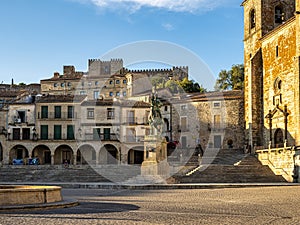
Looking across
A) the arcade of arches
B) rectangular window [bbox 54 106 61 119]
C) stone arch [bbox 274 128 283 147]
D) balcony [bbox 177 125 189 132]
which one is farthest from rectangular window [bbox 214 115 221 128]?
rectangular window [bbox 54 106 61 119]

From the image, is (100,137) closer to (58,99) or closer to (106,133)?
(106,133)

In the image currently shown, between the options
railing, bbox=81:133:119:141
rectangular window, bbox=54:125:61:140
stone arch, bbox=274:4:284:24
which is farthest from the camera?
railing, bbox=81:133:119:141

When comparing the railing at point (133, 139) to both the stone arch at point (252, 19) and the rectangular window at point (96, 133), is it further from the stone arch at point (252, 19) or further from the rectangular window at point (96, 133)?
the stone arch at point (252, 19)

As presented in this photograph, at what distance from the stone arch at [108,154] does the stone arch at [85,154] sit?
795 mm

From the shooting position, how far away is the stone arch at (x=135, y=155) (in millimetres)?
49844

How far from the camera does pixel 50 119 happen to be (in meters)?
49.1

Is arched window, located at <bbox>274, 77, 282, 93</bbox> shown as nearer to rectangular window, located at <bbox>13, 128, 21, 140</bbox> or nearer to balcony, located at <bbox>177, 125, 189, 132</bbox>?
balcony, located at <bbox>177, 125, 189, 132</bbox>

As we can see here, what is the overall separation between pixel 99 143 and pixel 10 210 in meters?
36.9

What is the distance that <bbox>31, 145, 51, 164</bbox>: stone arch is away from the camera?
50062 mm

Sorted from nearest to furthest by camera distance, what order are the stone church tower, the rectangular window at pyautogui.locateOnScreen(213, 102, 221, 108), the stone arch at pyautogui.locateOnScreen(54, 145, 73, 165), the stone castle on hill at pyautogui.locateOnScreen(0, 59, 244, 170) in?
the stone church tower, the stone castle on hill at pyautogui.locateOnScreen(0, 59, 244, 170), the rectangular window at pyautogui.locateOnScreen(213, 102, 221, 108), the stone arch at pyautogui.locateOnScreen(54, 145, 73, 165)

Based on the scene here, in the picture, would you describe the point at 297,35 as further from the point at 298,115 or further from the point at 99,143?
the point at 99,143

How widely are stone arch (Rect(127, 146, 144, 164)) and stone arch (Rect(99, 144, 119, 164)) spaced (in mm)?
1323

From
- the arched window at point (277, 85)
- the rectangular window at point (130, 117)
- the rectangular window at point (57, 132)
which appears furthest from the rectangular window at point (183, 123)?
the arched window at point (277, 85)

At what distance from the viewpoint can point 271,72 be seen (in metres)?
39.9
